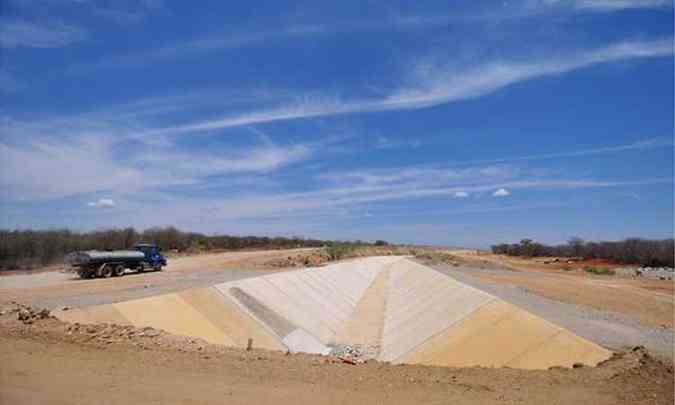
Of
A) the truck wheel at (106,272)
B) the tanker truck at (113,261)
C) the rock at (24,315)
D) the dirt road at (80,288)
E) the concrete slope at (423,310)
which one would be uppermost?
the tanker truck at (113,261)

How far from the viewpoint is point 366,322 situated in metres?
32.8

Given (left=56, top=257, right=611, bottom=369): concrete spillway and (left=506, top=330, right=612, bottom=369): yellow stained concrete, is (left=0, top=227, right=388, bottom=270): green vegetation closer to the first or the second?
(left=56, top=257, right=611, bottom=369): concrete spillway

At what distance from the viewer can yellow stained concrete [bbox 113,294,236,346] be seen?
20094 mm

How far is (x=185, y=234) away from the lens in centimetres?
9012

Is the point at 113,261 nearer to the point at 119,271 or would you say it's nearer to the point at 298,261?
the point at 119,271

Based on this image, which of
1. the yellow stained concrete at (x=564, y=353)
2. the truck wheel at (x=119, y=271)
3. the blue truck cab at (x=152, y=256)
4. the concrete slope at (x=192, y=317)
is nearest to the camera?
the yellow stained concrete at (x=564, y=353)

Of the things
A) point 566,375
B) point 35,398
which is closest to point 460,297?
point 566,375

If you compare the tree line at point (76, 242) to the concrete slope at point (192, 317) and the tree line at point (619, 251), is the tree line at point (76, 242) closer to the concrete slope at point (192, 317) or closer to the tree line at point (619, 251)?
the concrete slope at point (192, 317)

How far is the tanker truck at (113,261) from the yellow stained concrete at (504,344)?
73.5 ft

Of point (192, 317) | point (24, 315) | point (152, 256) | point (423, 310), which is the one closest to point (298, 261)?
point (152, 256)

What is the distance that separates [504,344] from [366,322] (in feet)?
48.5

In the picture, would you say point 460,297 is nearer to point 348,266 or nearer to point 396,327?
point 396,327

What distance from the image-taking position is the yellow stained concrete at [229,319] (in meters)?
22.3

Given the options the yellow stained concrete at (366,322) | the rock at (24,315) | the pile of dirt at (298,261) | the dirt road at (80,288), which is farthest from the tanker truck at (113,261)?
the rock at (24,315)
